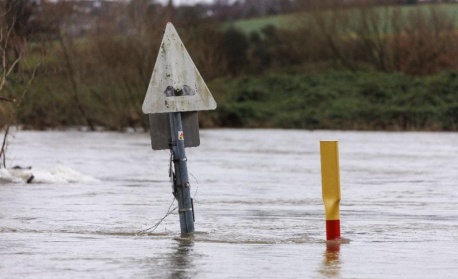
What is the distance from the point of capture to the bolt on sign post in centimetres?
1305

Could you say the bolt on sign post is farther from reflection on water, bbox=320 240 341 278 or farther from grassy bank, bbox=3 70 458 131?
grassy bank, bbox=3 70 458 131

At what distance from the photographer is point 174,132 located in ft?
43.3

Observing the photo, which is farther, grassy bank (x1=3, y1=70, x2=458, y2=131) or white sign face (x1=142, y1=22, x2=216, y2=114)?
grassy bank (x1=3, y1=70, x2=458, y2=131)

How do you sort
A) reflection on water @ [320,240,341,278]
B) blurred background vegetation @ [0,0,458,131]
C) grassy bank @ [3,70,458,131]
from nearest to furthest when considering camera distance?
reflection on water @ [320,240,341,278], blurred background vegetation @ [0,0,458,131], grassy bank @ [3,70,458,131]

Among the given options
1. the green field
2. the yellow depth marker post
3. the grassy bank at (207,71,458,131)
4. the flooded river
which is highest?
the green field

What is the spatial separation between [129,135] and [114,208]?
34.9 metres

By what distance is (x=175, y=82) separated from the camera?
13086 mm

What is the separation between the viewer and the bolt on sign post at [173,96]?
13.1m

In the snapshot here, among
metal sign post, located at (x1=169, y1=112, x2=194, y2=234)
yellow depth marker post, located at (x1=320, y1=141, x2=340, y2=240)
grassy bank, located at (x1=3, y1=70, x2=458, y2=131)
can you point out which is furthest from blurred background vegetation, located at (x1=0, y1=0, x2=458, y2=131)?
yellow depth marker post, located at (x1=320, y1=141, x2=340, y2=240)

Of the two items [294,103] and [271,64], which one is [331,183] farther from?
[271,64]

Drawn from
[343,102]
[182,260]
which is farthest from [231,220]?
[343,102]

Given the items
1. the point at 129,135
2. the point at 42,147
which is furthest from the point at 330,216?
the point at 129,135

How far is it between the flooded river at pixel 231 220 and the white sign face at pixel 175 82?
1320 millimetres

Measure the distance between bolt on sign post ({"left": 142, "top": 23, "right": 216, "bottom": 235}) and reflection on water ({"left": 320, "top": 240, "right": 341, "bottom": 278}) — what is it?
1.62 meters
